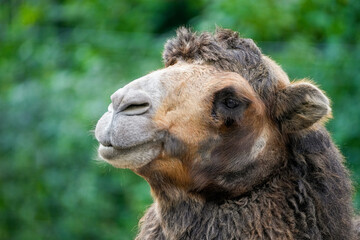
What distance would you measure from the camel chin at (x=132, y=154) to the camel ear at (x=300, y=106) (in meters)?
0.90

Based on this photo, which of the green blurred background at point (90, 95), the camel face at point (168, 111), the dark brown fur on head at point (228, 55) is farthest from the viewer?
the green blurred background at point (90, 95)

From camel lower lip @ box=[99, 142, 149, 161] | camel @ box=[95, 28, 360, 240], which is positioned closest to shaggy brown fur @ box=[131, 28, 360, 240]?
camel @ box=[95, 28, 360, 240]

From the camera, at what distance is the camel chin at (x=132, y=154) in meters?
4.37

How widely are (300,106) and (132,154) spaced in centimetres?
115

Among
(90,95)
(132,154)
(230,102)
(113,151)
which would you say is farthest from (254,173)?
(90,95)

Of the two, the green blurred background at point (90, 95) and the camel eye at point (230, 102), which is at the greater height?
the green blurred background at point (90, 95)

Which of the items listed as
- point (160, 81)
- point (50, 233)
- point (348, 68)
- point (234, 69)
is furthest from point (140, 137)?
point (50, 233)

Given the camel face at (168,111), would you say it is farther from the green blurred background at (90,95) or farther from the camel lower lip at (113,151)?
the green blurred background at (90,95)

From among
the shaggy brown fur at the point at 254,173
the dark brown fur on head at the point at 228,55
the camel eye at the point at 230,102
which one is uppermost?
the dark brown fur on head at the point at 228,55

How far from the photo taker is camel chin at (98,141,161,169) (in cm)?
437

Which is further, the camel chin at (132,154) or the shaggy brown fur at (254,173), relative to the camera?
the shaggy brown fur at (254,173)

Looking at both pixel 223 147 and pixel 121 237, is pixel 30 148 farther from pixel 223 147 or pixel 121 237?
pixel 223 147

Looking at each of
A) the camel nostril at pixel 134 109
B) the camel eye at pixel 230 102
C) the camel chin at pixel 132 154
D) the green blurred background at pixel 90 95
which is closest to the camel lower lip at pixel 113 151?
the camel chin at pixel 132 154

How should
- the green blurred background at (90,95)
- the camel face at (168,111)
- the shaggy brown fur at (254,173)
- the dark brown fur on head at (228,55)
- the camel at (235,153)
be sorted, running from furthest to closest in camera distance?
the green blurred background at (90,95), the dark brown fur on head at (228,55), the shaggy brown fur at (254,173), the camel at (235,153), the camel face at (168,111)
